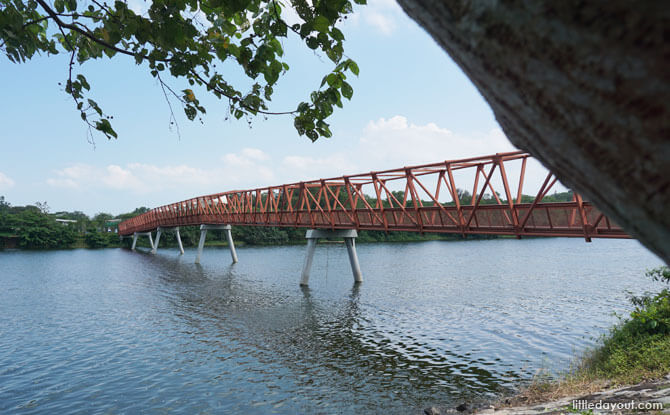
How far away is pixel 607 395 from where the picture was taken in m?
8.14

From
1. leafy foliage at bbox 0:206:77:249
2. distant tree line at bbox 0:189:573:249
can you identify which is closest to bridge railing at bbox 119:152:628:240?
distant tree line at bbox 0:189:573:249

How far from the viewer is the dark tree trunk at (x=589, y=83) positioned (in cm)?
89

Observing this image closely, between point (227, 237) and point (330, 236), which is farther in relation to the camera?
point (227, 237)

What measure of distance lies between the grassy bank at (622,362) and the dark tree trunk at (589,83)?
9863 mm

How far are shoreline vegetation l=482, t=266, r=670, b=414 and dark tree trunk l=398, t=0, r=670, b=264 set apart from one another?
7.32 metres

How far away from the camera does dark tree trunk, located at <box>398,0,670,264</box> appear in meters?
0.89

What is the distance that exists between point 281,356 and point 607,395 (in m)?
9.48

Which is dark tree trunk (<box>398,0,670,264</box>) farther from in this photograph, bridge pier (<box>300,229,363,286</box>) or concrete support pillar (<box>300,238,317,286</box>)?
concrete support pillar (<box>300,238,317,286</box>)

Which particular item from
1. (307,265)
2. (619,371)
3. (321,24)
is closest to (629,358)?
(619,371)

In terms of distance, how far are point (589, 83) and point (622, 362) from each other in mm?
12495

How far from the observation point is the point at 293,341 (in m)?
16.1

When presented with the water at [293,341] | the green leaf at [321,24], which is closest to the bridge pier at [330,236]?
the water at [293,341]

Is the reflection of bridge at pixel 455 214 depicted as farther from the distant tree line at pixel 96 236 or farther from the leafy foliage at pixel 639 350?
the distant tree line at pixel 96 236

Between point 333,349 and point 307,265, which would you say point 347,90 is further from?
point 307,265
